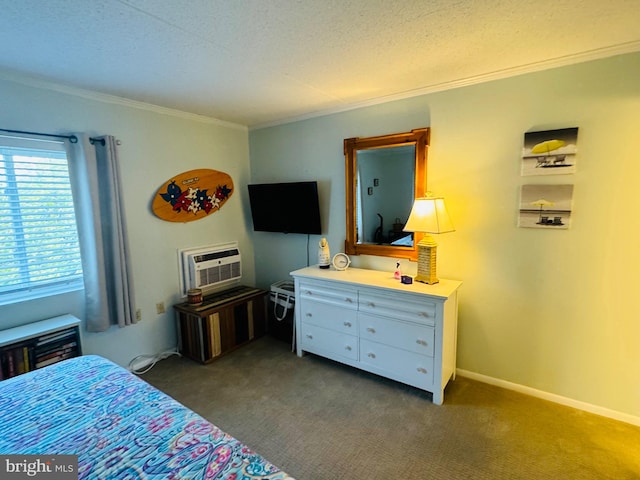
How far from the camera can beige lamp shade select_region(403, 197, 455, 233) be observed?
236 cm

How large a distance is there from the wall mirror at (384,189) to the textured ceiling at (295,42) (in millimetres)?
446

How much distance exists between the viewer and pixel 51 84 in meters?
2.29

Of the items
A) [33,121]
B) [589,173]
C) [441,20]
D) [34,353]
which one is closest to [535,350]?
[589,173]

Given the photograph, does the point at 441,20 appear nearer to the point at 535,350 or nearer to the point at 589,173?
the point at 589,173

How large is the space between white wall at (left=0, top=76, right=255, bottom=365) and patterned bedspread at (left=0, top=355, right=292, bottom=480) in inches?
47.6

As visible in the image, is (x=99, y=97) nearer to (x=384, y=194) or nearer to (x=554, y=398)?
(x=384, y=194)

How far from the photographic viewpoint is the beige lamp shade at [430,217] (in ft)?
7.74

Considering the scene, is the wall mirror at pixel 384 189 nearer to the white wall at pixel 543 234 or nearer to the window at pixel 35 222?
the white wall at pixel 543 234

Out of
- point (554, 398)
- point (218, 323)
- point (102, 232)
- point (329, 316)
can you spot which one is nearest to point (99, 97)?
point (102, 232)

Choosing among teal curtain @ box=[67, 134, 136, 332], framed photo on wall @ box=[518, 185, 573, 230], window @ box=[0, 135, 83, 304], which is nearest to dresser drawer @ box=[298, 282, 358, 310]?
framed photo on wall @ box=[518, 185, 573, 230]

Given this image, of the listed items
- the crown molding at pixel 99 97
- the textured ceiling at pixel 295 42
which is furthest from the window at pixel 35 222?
the textured ceiling at pixel 295 42

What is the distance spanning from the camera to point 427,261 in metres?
2.46

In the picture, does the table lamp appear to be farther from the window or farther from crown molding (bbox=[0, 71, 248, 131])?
the window

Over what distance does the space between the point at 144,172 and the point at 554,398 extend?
376 centimetres
